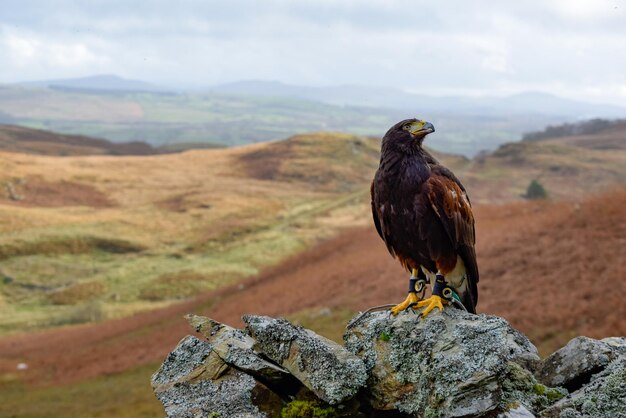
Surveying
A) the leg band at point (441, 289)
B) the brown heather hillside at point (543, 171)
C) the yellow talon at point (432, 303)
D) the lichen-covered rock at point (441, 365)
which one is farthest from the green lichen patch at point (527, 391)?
the brown heather hillside at point (543, 171)

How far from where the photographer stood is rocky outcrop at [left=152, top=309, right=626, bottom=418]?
6.41 meters

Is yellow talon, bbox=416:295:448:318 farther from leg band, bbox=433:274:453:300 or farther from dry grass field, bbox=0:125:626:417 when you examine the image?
dry grass field, bbox=0:125:626:417

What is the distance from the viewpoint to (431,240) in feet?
26.6

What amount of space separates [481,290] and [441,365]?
31457 millimetres

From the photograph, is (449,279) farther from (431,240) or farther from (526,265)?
(526,265)

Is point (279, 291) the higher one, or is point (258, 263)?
point (279, 291)

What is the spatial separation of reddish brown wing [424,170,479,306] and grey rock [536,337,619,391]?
5.39ft

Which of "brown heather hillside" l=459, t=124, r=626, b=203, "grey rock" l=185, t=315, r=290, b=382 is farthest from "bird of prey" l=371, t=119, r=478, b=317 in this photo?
"brown heather hillside" l=459, t=124, r=626, b=203

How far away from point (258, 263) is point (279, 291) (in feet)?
97.4

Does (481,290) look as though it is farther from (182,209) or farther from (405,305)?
(182,209)

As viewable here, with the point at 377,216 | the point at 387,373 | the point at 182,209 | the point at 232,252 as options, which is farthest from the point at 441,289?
the point at 182,209

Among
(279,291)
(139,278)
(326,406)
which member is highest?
(326,406)

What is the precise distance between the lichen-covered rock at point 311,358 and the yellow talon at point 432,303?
1.10m

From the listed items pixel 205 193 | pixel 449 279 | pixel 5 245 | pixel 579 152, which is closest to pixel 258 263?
pixel 5 245
